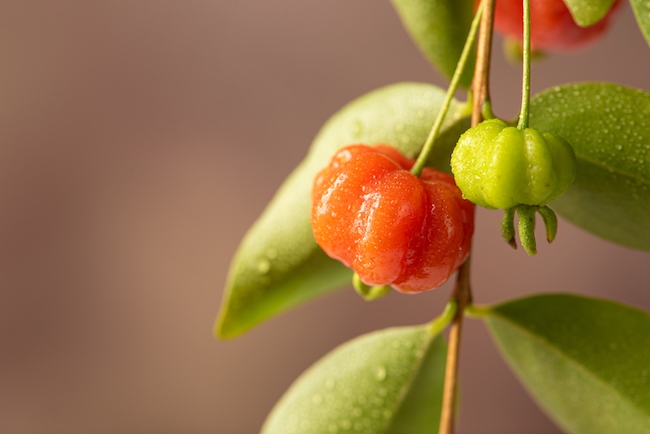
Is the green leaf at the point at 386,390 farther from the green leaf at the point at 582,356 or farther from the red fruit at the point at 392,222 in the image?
the red fruit at the point at 392,222

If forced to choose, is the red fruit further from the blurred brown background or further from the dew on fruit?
the blurred brown background

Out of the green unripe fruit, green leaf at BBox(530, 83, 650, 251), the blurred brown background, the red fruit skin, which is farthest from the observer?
the blurred brown background

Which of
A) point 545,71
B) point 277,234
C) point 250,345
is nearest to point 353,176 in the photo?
point 277,234

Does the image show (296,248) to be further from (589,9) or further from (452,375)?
(589,9)

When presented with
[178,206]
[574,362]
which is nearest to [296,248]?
[574,362]

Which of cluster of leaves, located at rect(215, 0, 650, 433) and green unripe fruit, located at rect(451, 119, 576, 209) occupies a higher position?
green unripe fruit, located at rect(451, 119, 576, 209)

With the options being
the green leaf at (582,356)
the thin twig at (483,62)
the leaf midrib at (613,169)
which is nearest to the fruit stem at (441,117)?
the thin twig at (483,62)

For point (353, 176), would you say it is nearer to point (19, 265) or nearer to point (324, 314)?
point (324, 314)

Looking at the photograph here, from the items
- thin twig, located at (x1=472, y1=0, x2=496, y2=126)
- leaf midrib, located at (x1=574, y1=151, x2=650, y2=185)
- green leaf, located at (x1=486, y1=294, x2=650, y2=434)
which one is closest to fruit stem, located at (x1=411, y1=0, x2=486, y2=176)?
thin twig, located at (x1=472, y1=0, x2=496, y2=126)
